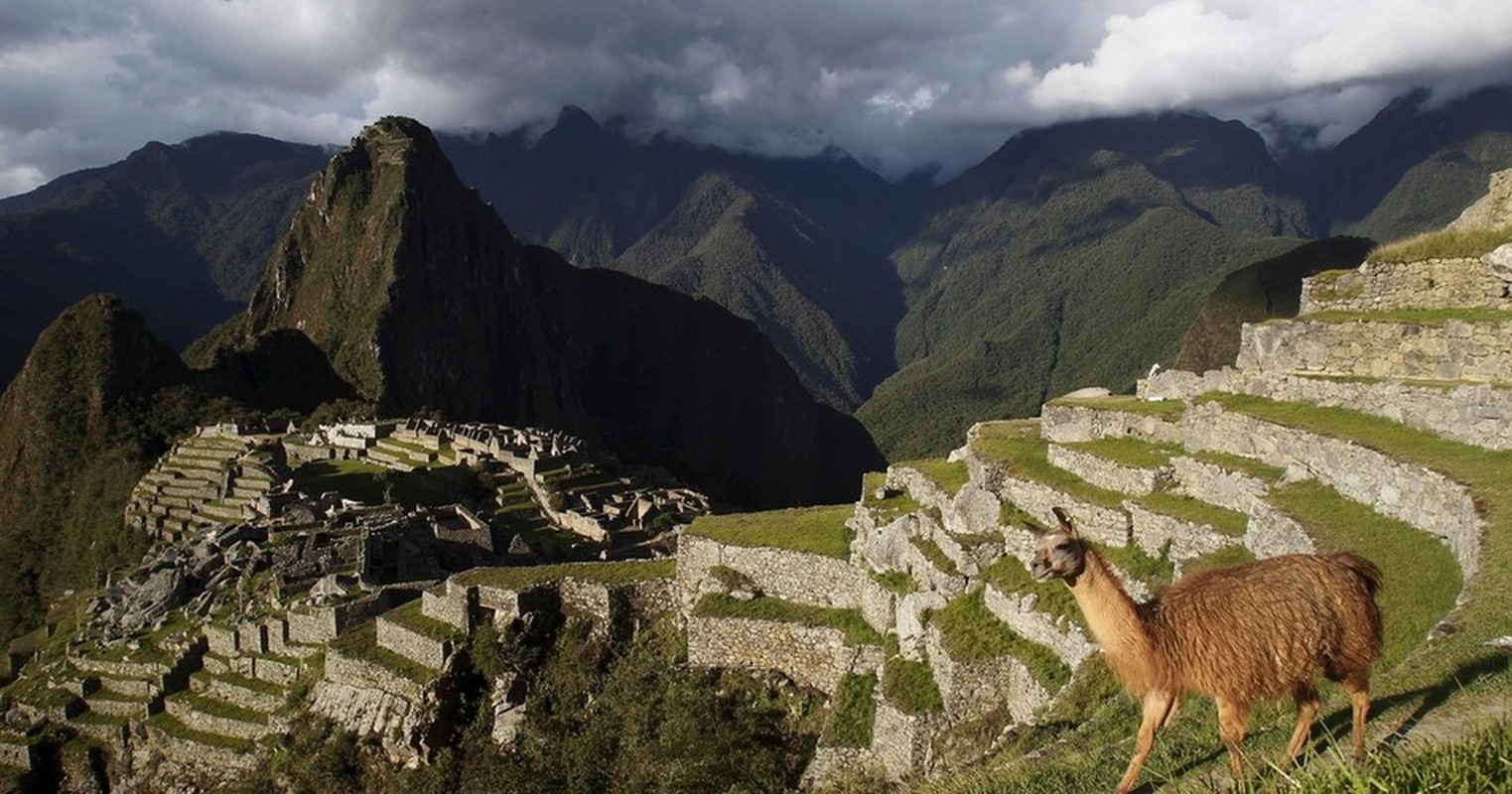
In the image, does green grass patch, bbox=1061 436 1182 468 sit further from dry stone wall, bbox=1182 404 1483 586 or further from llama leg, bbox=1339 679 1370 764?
llama leg, bbox=1339 679 1370 764

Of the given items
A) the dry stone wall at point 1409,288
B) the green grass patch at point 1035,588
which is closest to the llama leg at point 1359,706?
the green grass patch at point 1035,588

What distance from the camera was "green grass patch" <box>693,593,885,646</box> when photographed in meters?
14.4

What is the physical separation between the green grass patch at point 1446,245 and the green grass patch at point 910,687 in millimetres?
9424

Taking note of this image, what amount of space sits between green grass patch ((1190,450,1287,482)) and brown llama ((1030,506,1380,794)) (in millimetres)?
6375

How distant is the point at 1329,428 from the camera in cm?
1073

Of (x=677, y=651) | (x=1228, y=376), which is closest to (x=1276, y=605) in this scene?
(x=1228, y=376)

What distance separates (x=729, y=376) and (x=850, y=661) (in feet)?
566

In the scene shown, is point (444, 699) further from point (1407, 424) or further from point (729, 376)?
point (729, 376)

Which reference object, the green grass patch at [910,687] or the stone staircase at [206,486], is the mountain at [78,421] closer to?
the stone staircase at [206,486]

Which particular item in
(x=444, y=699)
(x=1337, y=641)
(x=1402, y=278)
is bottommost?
(x=444, y=699)

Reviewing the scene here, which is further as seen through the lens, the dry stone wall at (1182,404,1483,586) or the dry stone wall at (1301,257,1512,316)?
the dry stone wall at (1301,257,1512,316)

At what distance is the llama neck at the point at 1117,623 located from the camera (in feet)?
15.9

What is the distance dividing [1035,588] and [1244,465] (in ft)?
9.92

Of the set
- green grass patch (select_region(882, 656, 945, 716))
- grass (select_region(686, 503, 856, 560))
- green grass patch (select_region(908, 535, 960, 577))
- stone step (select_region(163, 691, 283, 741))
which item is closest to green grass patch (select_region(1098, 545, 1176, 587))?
green grass patch (select_region(908, 535, 960, 577))
